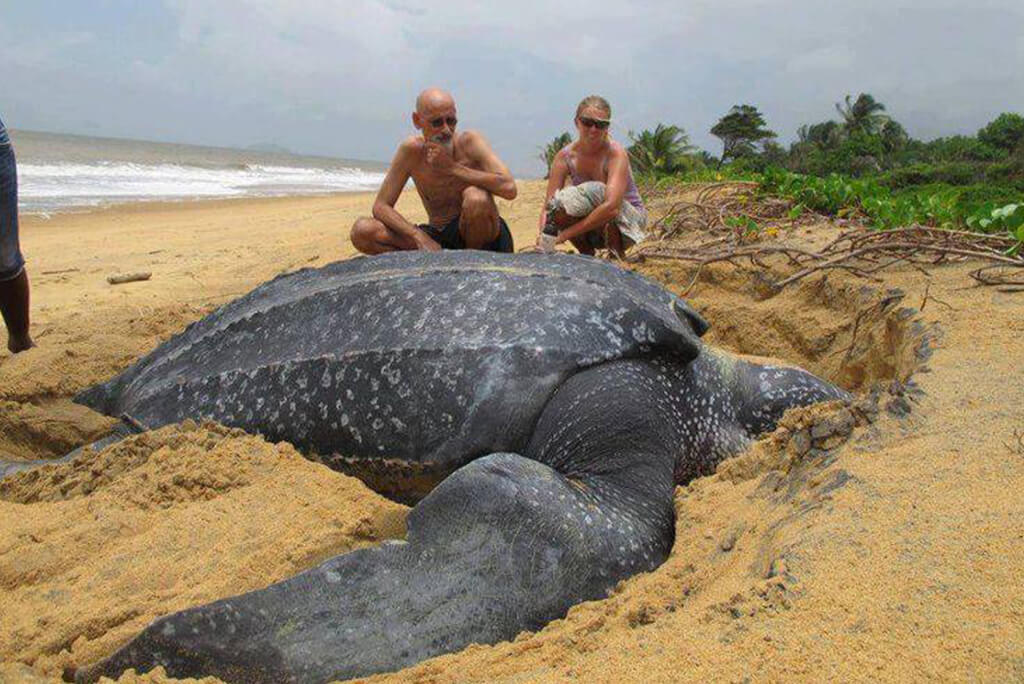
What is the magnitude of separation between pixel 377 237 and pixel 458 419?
206 centimetres

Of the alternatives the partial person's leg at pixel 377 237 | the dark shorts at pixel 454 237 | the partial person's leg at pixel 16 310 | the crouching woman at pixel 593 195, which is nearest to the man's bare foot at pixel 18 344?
the partial person's leg at pixel 16 310

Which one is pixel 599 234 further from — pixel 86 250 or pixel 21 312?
pixel 86 250

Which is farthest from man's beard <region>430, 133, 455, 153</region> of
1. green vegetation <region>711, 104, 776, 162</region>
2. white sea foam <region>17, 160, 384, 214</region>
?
green vegetation <region>711, 104, 776, 162</region>

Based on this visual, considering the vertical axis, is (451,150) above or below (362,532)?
above

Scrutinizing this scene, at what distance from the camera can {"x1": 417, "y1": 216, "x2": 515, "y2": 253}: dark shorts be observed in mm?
Answer: 3927

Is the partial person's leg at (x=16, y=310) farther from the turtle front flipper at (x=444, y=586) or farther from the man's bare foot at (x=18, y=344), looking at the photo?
the turtle front flipper at (x=444, y=586)

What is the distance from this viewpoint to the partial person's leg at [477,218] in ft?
12.1

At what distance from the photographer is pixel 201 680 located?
1.28 meters

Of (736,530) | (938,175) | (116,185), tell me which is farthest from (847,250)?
(116,185)

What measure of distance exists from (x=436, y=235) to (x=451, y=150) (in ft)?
1.47

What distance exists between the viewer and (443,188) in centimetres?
393

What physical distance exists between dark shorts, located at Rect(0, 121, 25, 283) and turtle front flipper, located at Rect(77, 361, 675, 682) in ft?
7.61

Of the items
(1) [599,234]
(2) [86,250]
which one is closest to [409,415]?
(1) [599,234]

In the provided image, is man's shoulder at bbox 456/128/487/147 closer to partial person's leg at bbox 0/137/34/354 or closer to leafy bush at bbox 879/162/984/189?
partial person's leg at bbox 0/137/34/354
